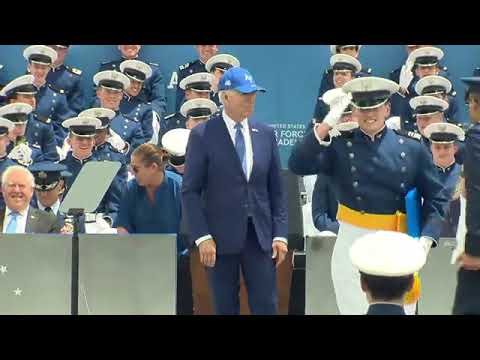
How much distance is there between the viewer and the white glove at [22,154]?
29.7 ft

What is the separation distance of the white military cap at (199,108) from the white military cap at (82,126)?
0.74 metres

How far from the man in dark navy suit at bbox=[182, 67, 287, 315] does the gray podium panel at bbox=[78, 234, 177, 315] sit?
68cm

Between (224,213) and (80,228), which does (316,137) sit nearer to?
(224,213)

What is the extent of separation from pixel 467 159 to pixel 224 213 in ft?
4.65

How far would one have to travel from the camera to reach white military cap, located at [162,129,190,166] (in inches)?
318

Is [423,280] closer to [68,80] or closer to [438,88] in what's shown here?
[438,88]

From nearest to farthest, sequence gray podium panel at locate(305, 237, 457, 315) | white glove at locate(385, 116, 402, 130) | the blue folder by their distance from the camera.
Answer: the blue folder → gray podium panel at locate(305, 237, 457, 315) → white glove at locate(385, 116, 402, 130)

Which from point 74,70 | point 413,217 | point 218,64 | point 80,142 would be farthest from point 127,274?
point 74,70

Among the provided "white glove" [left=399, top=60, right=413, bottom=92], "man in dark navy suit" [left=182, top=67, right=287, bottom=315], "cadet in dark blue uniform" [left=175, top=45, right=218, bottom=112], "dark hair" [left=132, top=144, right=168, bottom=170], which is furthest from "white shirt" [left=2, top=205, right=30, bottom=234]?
"white glove" [left=399, top=60, right=413, bottom=92]

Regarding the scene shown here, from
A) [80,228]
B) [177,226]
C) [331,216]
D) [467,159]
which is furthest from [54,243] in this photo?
[467,159]

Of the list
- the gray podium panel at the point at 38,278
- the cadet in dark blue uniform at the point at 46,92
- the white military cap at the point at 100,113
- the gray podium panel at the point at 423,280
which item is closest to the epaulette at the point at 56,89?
the cadet in dark blue uniform at the point at 46,92

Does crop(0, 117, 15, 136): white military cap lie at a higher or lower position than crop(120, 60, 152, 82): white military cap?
lower

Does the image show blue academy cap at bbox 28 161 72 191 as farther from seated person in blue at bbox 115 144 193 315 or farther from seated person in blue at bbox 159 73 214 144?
seated person in blue at bbox 159 73 214 144

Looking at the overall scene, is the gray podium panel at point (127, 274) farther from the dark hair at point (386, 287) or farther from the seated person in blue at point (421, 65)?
the seated person in blue at point (421, 65)
